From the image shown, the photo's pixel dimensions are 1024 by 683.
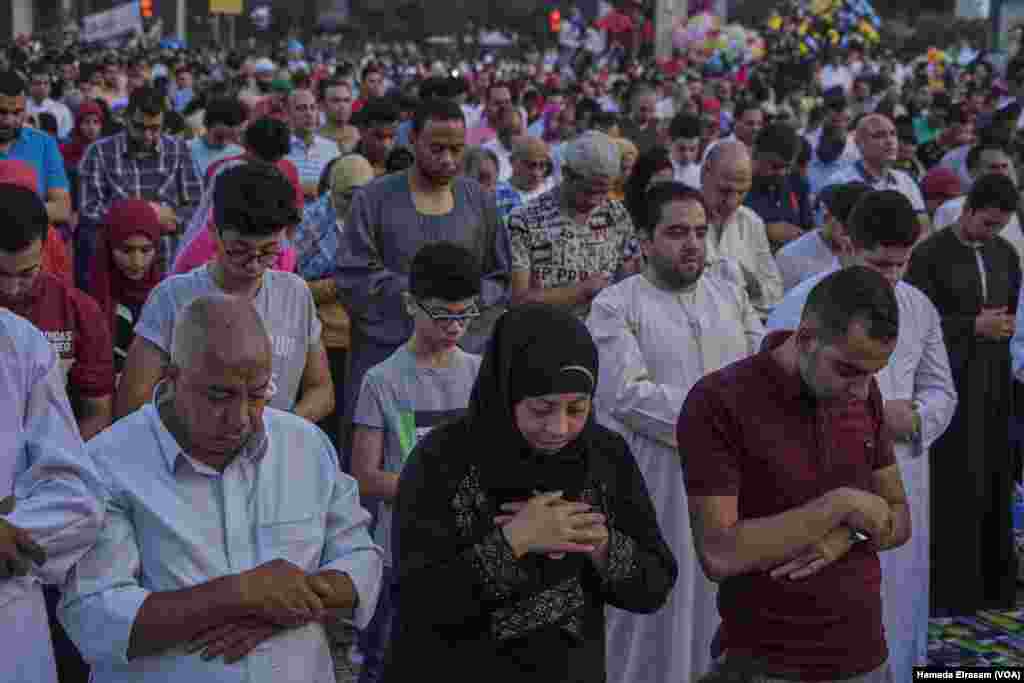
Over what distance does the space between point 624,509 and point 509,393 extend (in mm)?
377

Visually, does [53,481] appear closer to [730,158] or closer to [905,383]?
[905,383]

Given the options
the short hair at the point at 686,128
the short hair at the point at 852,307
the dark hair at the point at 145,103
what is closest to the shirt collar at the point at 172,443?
the short hair at the point at 852,307

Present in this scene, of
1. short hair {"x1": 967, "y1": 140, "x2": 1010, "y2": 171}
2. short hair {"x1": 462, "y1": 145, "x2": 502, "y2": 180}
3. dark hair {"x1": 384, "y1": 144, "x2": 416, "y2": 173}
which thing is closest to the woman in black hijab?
dark hair {"x1": 384, "y1": 144, "x2": 416, "y2": 173}

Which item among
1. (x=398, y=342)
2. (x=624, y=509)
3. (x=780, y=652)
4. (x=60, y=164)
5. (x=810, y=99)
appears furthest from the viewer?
(x=810, y=99)

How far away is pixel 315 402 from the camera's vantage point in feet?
15.0

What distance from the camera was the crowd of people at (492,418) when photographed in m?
2.90

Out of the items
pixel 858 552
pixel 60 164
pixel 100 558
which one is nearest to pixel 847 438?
pixel 858 552

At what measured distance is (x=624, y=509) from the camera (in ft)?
9.99

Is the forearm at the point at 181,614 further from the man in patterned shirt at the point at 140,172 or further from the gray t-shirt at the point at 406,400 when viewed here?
the man in patterned shirt at the point at 140,172

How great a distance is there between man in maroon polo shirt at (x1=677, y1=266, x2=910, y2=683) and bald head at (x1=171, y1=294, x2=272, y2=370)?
43.2 inches

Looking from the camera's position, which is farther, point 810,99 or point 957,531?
point 810,99

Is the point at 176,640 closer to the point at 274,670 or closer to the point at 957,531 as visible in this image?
the point at 274,670

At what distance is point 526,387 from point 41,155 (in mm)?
5571

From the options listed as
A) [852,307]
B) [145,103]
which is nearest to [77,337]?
[852,307]
